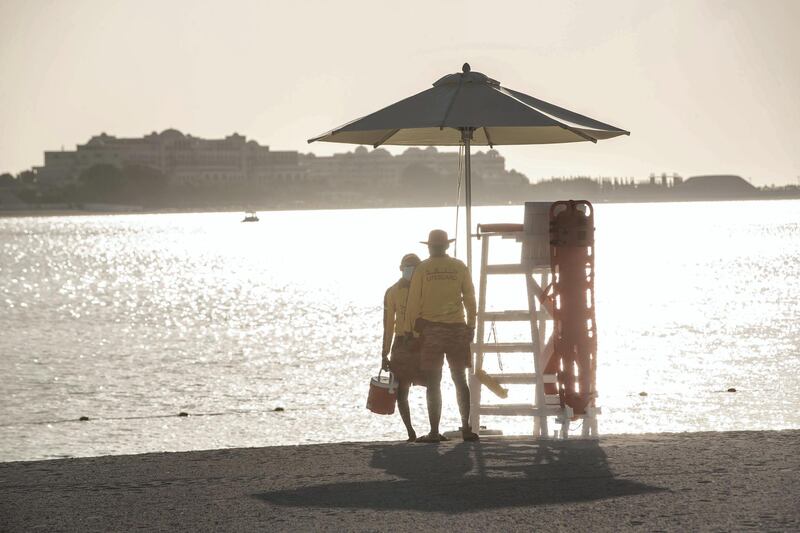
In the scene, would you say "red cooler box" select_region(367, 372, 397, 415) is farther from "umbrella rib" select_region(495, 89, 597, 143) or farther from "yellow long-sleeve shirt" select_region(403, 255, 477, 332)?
"umbrella rib" select_region(495, 89, 597, 143)

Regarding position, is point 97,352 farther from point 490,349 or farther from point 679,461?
point 679,461

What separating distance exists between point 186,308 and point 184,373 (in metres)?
30.2

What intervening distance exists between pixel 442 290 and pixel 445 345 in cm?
48

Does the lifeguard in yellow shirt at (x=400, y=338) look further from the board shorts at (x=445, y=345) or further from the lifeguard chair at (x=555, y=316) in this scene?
the lifeguard chair at (x=555, y=316)

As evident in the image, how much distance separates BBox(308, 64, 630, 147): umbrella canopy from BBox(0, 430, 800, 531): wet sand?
112 inches

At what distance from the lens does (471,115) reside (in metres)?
12.1

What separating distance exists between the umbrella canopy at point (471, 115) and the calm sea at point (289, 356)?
9.94 meters

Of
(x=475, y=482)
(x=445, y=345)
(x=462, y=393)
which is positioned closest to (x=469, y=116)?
(x=445, y=345)

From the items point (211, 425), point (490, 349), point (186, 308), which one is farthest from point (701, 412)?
point (186, 308)

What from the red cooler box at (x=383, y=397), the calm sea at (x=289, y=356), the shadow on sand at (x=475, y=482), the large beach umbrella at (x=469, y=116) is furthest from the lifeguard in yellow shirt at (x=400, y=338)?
the calm sea at (x=289, y=356)

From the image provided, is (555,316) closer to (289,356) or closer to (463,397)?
(463,397)

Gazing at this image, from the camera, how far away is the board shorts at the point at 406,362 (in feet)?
39.6

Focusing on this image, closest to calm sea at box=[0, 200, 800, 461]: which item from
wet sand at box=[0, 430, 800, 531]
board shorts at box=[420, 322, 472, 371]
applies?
board shorts at box=[420, 322, 472, 371]

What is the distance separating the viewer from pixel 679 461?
9.95 meters
